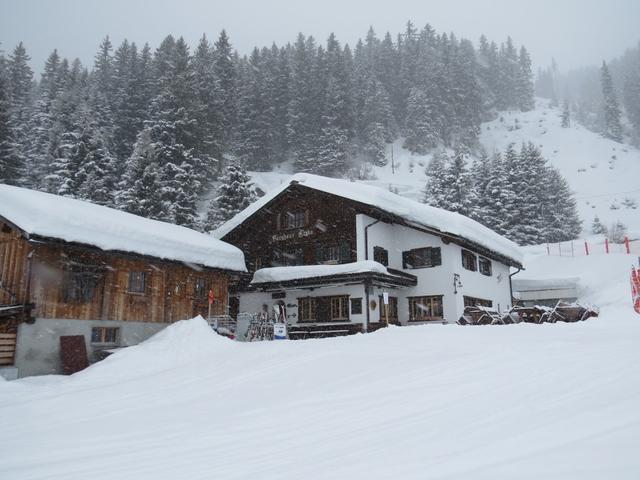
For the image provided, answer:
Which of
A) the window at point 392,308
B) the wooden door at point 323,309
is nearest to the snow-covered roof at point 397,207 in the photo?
the window at point 392,308

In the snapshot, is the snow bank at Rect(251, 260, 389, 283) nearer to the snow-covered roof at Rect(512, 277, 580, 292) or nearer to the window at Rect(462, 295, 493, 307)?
the window at Rect(462, 295, 493, 307)

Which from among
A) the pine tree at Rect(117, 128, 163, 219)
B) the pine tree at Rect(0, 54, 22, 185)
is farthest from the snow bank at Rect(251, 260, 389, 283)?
the pine tree at Rect(0, 54, 22, 185)

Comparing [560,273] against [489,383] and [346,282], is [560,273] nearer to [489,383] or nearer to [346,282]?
[346,282]

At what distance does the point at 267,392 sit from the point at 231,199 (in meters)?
28.8

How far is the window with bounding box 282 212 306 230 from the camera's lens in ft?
90.4

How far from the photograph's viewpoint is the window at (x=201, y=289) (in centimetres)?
2211

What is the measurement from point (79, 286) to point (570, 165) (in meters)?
89.3

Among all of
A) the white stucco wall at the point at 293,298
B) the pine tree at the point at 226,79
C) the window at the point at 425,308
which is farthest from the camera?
the pine tree at the point at 226,79

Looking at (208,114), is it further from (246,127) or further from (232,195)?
(232,195)

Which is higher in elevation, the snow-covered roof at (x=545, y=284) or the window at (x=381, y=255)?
the window at (x=381, y=255)

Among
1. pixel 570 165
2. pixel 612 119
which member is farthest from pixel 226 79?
pixel 612 119

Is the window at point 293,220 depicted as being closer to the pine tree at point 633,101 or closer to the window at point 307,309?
the window at point 307,309

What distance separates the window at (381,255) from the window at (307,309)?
3906 mm

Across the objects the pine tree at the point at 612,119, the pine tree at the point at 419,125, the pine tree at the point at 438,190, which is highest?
the pine tree at the point at 612,119
